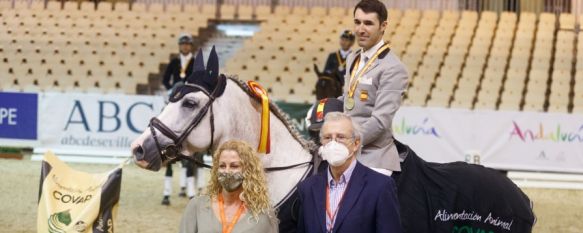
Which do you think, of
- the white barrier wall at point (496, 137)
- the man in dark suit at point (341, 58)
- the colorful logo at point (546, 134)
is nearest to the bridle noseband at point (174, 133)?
the man in dark suit at point (341, 58)

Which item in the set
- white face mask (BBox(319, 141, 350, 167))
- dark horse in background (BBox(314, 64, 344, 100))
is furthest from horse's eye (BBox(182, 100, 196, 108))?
dark horse in background (BBox(314, 64, 344, 100))

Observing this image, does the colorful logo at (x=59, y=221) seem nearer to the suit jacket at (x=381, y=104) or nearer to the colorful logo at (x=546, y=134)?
the suit jacket at (x=381, y=104)

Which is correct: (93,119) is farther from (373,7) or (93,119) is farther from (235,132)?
(373,7)

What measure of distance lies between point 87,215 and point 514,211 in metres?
2.81

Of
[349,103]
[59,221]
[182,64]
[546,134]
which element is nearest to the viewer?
[349,103]

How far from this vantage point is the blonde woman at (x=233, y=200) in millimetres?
4125

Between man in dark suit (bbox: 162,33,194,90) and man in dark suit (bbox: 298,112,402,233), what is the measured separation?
751 centimetres

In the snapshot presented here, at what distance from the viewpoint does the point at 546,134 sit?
547 inches

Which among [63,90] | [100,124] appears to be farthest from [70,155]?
[63,90]

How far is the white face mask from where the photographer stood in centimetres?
382

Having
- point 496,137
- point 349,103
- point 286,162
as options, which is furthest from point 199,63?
point 496,137

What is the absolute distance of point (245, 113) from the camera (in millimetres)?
5145

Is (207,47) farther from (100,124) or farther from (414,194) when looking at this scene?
(414,194)

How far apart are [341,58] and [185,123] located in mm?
6520
